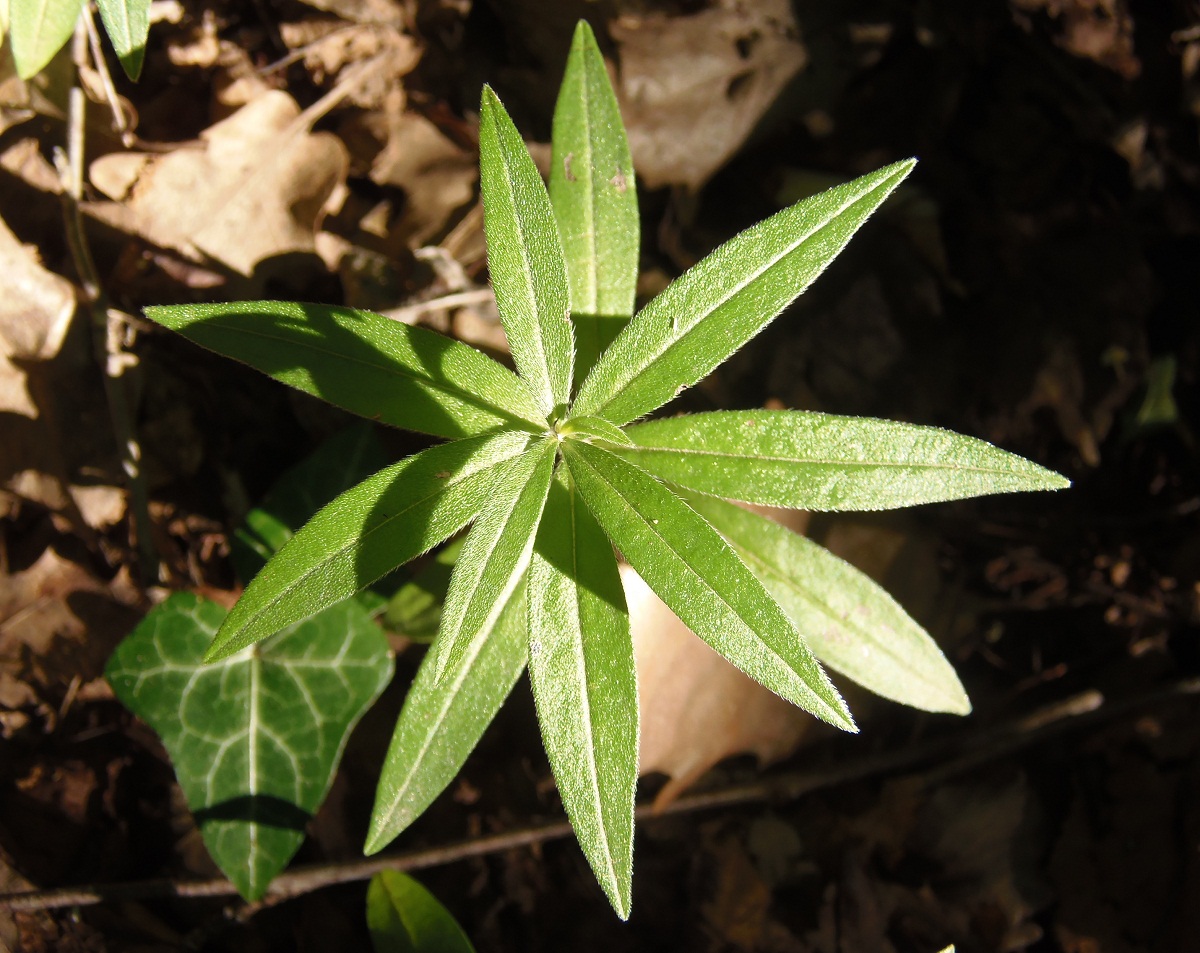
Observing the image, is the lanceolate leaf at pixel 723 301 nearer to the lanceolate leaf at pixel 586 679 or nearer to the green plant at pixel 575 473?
the green plant at pixel 575 473

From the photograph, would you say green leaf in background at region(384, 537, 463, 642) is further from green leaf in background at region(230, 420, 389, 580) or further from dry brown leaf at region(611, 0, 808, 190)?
dry brown leaf at region(611, 0, 808, 190)

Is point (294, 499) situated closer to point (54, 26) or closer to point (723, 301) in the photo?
point (54, 26)

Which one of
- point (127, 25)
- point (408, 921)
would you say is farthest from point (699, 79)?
point (408, 921)

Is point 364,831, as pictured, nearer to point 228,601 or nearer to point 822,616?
point 228,601

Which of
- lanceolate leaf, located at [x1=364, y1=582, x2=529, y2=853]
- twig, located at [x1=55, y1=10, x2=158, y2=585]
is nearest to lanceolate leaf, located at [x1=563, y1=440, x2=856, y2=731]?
lanceolate leaf, located at [x1=364, y1=582, x2=529, y2=853]

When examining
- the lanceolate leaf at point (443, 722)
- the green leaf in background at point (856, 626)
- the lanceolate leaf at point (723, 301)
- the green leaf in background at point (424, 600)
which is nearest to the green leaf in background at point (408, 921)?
the lanceolate leaf at point (443, 722)

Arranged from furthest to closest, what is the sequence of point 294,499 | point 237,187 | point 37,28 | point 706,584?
point 237,187
point 294,499
point 37,28
point 706,584
